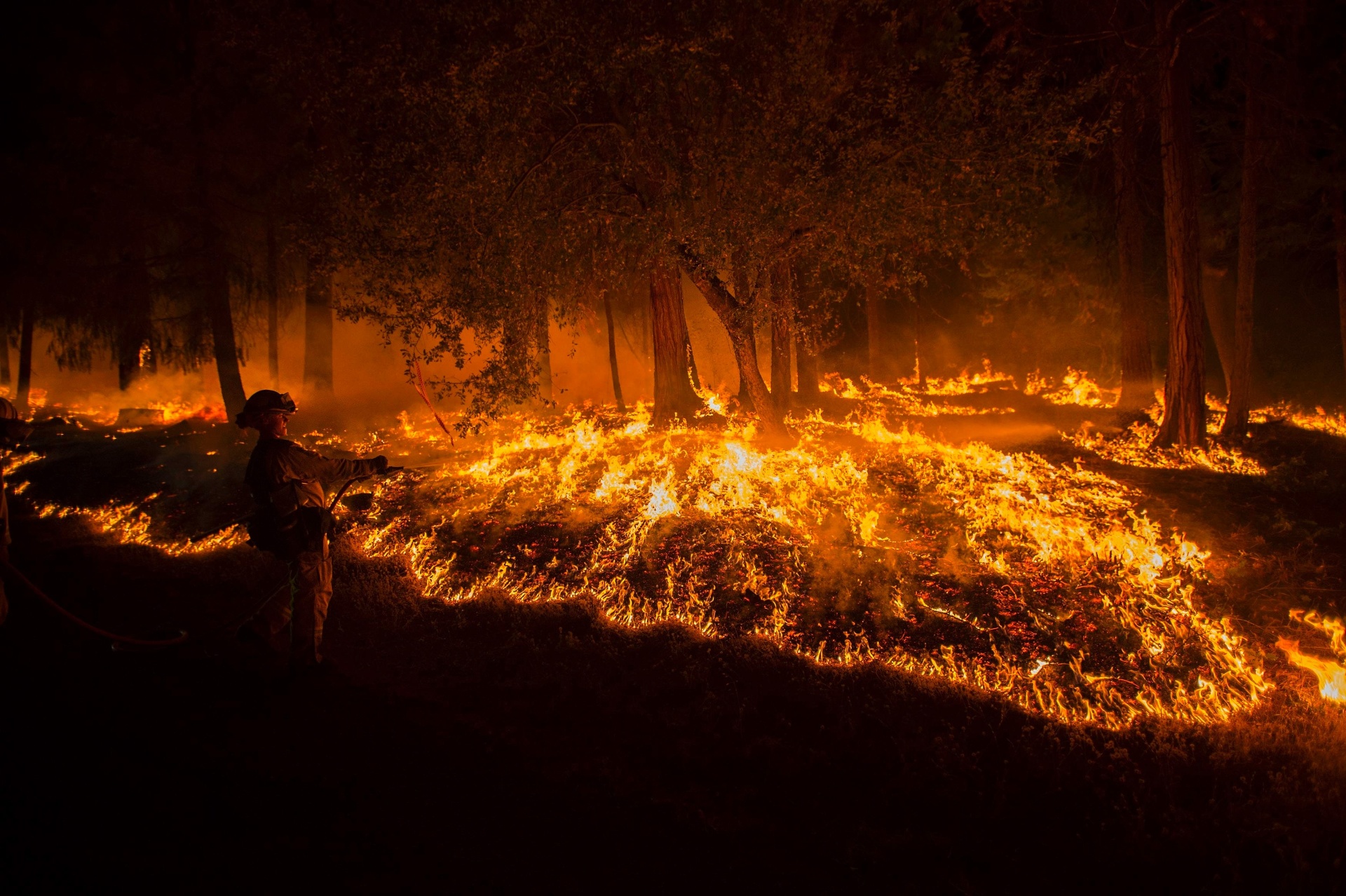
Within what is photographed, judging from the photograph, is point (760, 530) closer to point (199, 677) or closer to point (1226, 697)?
point (1226, 697)

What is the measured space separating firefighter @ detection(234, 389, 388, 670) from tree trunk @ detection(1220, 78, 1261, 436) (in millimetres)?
15410

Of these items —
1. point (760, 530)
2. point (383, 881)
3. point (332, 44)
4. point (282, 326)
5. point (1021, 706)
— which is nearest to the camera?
point (383, 881)

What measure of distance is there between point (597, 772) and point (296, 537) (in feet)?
10.6

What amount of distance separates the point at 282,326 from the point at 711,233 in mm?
25029

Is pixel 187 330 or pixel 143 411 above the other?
pixel 187 330

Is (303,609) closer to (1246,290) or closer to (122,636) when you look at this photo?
(122,636)

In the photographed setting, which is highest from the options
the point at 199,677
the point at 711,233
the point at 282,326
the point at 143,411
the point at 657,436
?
the point at 282,326

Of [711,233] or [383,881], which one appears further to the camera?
[711,233]

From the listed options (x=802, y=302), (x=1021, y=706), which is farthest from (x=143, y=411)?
(x=1021, y=706)

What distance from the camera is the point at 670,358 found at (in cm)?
1606

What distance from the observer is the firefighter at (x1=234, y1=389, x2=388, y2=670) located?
19.1ft

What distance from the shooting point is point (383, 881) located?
3543mm

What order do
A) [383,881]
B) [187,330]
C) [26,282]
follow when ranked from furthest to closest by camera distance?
[187,330] → [26,282] → [383,881]

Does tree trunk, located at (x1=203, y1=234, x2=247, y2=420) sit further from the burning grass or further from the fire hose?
the fire hose
